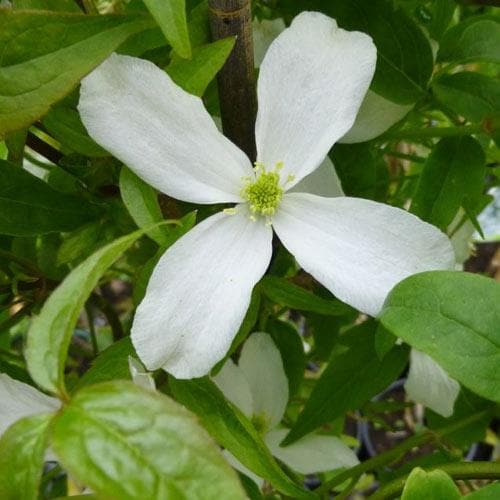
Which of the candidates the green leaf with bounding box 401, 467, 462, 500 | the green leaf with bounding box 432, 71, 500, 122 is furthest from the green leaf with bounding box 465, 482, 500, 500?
the green leaf with bounding box 432, 71, 500, 122

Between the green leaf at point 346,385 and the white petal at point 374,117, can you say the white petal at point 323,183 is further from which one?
the green leaf at point 346,385

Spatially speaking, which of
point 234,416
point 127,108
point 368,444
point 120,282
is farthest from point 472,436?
point 120,282

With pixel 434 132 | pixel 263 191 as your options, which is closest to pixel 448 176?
pixel 434 132

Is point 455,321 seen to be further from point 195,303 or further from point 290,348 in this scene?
point 290,348

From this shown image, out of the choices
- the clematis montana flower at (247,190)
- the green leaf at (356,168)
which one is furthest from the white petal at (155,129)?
the green leaf at (356,168)

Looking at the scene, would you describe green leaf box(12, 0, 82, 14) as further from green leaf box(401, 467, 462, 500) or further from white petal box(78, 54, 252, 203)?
green leaf box(401, 467, 462, 500)

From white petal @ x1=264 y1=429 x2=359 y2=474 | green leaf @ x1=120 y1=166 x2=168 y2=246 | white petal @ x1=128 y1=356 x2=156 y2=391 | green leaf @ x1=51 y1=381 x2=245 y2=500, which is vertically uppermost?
green leaf @ x1=120 y1=166 x2=168 y2=246

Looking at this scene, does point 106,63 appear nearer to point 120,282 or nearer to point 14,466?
point 14,466
